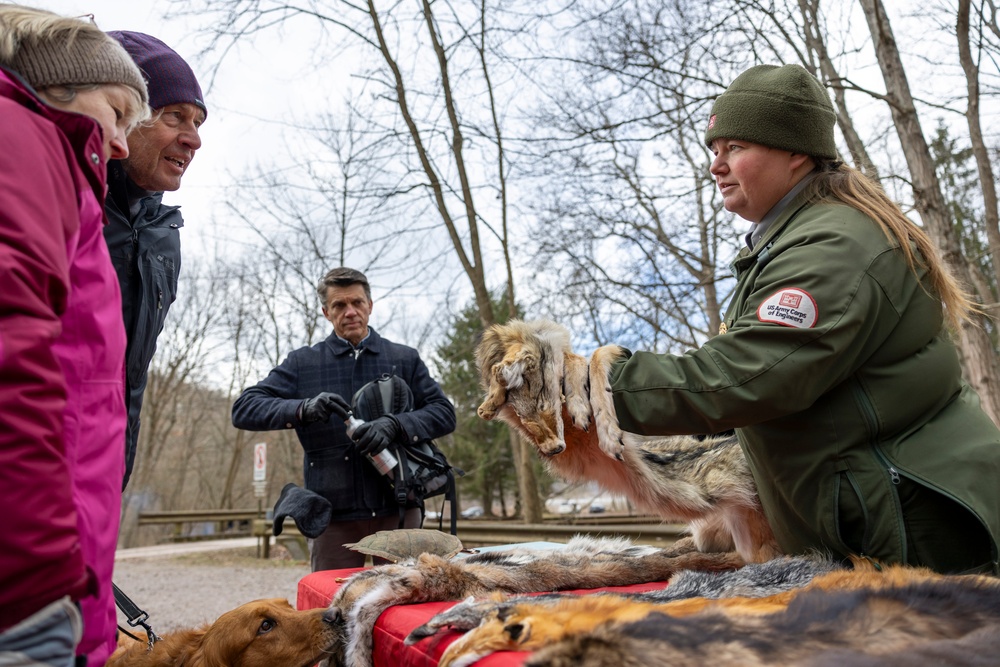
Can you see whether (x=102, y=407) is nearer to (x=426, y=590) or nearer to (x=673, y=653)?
(x=426, y=590)

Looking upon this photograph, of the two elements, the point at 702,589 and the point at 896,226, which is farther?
the point at 896,226

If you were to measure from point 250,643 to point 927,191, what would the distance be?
7.07 meters

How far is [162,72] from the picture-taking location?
263 cm

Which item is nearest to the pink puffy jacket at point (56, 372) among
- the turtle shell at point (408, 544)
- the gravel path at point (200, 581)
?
the turtle shell at point (408, 544)

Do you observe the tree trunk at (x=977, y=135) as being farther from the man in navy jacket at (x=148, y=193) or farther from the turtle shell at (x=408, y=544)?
the man in navy jacket at (x=148, y=193)

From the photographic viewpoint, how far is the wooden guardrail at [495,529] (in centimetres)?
898

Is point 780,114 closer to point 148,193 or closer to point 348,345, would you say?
point 148,193

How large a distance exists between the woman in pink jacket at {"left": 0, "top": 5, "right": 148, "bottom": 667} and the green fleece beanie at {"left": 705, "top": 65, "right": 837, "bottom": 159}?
5.74ft

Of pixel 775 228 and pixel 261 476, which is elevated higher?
pixel 775 228

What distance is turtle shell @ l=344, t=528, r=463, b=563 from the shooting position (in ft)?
9.66

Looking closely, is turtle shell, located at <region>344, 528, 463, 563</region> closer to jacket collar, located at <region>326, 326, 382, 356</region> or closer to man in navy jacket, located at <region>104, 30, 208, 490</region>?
man in navy jacket, located at <region>104, 30, 208, 490</region>

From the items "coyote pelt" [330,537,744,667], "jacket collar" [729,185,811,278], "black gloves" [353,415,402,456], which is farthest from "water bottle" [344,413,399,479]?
"jacket collar" [729,185,811,278]

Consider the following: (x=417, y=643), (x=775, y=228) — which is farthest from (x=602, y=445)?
(x=775, y=228)

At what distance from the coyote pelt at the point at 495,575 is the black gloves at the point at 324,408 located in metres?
1.53
